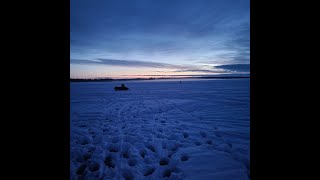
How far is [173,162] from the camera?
3.13 meters

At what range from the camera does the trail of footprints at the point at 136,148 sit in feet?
9.49

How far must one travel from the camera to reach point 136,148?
146 inches

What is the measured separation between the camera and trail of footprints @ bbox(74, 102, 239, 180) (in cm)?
289
